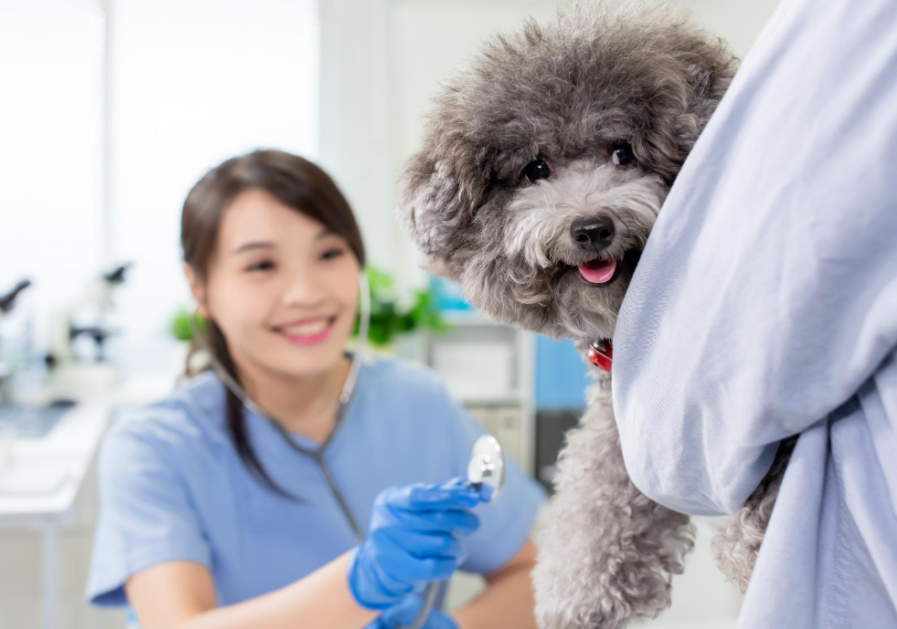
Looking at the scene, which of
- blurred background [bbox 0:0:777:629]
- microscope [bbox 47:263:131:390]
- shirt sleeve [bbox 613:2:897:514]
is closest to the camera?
shirt sleeve [bbox 613:2:897:514]

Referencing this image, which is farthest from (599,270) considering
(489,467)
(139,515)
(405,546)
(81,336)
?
(81,336)

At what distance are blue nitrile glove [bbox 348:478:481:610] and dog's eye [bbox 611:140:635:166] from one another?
42 centimetres

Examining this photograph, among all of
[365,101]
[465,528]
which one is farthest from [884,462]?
[365,101]

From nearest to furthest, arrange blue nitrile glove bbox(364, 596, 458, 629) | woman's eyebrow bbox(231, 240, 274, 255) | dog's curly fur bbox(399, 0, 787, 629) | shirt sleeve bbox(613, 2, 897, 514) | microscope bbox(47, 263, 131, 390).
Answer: shirt sleeve bbox(613, 2, 897, 514) < dog's curly fur bbox(399, 0, 787, 629) < blue nitrile glove bbox(364, 596, 458, 629) < woman's eyebrow bbox(231, 240, 274, 255) < microscope bbox(47, 263, 131, 390)

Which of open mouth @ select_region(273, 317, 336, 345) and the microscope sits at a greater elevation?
open mouth @ select_region(273, 317, 336, 345)

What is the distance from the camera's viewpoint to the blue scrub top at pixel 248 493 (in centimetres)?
98

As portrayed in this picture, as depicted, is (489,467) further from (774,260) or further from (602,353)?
(774,260)

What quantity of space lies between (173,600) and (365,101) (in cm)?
278

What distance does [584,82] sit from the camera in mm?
402

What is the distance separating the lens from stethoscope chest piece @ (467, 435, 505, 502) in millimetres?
582

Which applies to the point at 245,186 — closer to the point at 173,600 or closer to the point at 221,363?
the point at 221,363

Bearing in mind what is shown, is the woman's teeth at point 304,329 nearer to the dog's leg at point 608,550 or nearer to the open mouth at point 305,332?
the open mouth at point 305,332

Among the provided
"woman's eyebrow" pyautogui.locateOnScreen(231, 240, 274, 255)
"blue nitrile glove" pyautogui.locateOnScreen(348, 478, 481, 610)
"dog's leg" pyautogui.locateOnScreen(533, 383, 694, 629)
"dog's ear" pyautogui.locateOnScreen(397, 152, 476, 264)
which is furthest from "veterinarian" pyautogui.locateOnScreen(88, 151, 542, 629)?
"dog's ear" pyautogui.locateOnScreen(397, 152, 476, 264)

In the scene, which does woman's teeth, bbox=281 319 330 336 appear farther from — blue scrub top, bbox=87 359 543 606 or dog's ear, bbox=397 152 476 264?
dog's ear, bbox=397 152 476 264
